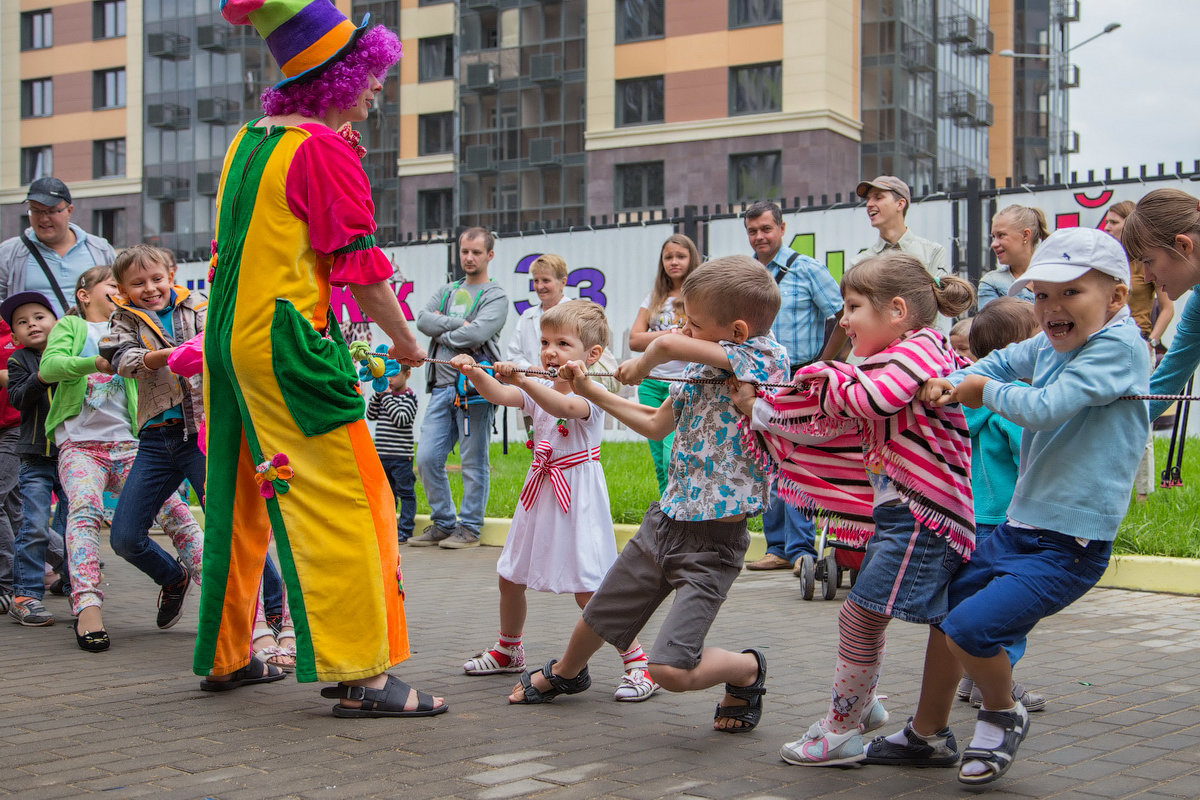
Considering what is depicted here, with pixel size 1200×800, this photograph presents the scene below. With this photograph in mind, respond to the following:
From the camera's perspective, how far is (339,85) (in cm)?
451

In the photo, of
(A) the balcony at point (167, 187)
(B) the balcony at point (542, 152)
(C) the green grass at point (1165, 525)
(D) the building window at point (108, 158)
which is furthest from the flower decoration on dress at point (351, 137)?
(D) the building window at point (108, 158)

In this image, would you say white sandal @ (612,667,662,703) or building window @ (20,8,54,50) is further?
building window @ (20,8,54,50)

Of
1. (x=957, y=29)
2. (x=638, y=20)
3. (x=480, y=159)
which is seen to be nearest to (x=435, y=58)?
(x=480, y=159)

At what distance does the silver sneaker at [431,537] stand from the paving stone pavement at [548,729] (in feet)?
11.4

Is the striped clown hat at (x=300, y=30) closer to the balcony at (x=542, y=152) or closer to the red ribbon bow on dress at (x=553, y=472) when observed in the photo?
the red ribbon bow on dress at (x=553, y=472)

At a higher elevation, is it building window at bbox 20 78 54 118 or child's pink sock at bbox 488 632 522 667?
building window at bbox 20 78 54 118

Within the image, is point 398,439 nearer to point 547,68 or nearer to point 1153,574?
point 1153,574

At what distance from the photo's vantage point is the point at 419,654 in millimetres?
5551

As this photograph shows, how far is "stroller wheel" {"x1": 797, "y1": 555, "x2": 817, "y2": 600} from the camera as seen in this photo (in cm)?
685

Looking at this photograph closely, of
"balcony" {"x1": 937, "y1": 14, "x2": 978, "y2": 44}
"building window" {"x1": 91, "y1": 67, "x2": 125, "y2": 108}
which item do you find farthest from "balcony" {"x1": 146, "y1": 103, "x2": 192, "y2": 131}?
"balcony" {"x1": 937, "y1": 14, "x2": 978, "y2": 44}

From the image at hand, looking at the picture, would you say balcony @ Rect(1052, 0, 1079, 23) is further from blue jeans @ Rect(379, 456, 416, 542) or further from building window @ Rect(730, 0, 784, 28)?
blue jeans @ Rect(379, 456, 416, 542)

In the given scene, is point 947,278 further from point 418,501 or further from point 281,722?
point 418,501

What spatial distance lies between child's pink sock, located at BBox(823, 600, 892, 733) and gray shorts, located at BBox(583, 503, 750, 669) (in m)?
0.44

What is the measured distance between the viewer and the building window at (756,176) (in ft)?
133
